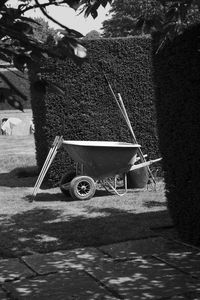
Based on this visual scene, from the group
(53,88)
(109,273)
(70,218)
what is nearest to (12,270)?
(109,273)

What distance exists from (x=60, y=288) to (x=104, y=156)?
4124 millimetres

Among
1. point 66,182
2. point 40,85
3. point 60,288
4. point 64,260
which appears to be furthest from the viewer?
point 66,182

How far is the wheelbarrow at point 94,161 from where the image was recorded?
27.4 feet

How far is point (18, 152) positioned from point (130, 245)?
12196mm

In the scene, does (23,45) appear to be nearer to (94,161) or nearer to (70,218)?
(70,218)

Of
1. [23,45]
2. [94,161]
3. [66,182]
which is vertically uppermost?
[23,45]

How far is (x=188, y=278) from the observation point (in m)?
4.57

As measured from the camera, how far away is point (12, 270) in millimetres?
5000

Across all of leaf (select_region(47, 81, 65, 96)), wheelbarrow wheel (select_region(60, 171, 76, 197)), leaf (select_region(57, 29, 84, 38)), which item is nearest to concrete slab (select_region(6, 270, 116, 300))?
leaf (select_region(47, 81, 65, 96))

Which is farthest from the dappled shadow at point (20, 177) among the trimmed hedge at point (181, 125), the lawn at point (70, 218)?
the trimmed hedge at point (181, 125)

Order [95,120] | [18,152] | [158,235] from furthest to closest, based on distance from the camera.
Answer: [18,152] < [95,120] < [158,235]

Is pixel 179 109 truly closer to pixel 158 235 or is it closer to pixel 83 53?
pixel 158 235

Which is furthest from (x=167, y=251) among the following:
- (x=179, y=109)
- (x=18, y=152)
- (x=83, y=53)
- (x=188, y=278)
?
(x=18, y=152)

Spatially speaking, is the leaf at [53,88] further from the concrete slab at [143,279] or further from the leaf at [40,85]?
the concrete slab at [143,279]
